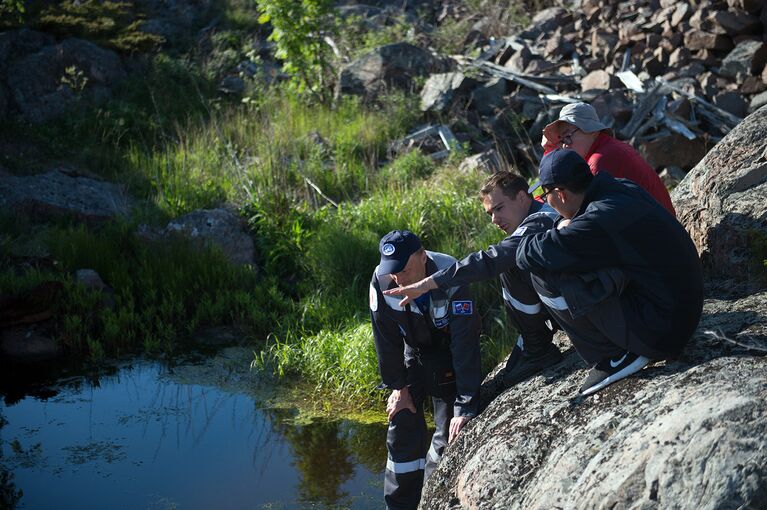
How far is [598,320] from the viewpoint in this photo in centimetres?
379

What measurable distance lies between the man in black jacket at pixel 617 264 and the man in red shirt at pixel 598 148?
1069mm

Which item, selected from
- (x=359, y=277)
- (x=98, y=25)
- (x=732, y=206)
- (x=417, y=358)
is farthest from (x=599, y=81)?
(x=98, y=25)

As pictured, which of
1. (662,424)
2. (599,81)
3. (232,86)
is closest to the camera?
(662,424)

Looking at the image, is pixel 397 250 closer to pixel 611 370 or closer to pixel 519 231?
pixel 519 231

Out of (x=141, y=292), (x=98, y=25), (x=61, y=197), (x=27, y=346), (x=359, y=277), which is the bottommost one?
(x=27, y=346)

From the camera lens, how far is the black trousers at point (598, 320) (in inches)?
147

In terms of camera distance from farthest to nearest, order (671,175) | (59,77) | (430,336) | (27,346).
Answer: (59,77) → (671,175) → (27,346) → (430,336)

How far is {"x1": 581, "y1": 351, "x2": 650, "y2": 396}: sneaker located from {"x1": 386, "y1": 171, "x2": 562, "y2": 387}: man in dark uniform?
0.55 metres

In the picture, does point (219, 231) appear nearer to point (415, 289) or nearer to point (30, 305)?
point (30, 305)

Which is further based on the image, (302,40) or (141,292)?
(302,40)

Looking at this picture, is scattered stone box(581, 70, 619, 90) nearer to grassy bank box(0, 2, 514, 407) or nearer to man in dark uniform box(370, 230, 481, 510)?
grassy bank box(0, 2, 514, 407)

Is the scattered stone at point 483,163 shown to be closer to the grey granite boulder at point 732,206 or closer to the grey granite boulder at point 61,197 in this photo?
the grey granite boulder at point 61,197

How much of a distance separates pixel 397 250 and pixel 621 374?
49.7 inches

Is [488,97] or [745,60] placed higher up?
[745,60]
